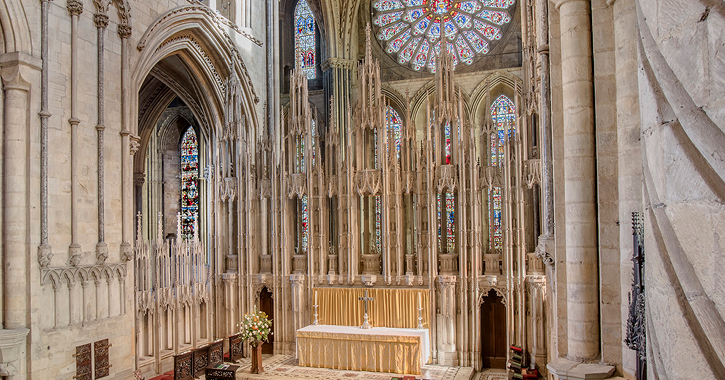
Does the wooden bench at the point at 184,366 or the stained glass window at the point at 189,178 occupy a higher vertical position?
the stained glass window at the point at 189,178

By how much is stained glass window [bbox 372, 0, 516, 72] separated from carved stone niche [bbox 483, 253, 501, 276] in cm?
1010

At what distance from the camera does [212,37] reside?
1642 cm

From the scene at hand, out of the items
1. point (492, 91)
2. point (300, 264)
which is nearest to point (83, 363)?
point (300, 264)

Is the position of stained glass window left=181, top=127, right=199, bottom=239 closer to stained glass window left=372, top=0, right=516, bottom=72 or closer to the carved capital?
stained glass window left=372, top=0, right=516, bottom=72

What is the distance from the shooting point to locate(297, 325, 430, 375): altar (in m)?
12.5

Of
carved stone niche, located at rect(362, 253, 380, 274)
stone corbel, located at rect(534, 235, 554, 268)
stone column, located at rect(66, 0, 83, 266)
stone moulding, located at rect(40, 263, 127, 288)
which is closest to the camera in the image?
stone corbel, located at rect(534, 235, 554, 268)

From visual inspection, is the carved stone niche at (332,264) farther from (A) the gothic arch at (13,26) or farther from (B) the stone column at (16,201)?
(A) the gothic arch at (13,26)

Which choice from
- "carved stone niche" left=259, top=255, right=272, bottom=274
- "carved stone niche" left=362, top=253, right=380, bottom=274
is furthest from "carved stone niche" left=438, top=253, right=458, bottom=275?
"carved stone niche" left=259, top=255, right=272, bottom=274

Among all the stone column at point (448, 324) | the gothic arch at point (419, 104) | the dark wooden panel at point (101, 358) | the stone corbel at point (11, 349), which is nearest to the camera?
the stone corbel at point (11, 349)

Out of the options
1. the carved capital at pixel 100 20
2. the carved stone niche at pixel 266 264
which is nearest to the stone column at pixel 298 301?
the carved stone niche at pixel 266 264

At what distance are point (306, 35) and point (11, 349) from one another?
1657 cm

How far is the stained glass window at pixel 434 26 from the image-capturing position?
21578 mm

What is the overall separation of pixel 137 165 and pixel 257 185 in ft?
26.9

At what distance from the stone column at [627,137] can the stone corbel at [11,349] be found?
9.30m
